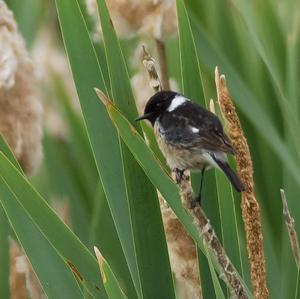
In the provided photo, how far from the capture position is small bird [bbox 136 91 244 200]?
168 centimetres

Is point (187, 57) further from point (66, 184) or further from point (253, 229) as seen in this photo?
point (66, 184)

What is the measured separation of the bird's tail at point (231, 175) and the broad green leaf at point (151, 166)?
91 mm

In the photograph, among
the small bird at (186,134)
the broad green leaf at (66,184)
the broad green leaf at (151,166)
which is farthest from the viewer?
the broad green leaf at (66,184)

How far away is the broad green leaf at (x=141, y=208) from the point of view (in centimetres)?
159

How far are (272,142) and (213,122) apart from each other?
35cm

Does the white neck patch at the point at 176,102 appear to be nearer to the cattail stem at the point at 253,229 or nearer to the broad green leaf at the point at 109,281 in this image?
the cattail stem at the point at 253,229

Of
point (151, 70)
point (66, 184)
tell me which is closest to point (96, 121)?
point (151, 70)

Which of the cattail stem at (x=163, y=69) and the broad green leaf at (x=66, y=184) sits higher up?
the cattail stem at (x=163, y=69)

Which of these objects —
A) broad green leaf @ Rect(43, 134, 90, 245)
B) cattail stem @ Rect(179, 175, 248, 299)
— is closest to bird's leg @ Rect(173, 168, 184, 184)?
cattail stem @ Rect(179, 175, 248, 299)

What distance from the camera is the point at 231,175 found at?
61.3 inches

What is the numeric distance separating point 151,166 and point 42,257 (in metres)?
0.25

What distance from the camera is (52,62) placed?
2.99 metres

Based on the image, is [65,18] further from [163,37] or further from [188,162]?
[163,37]

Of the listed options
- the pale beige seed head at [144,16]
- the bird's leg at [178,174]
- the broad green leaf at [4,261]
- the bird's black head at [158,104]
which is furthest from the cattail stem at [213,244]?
Answer: the pale beige seed head at [144,16]
